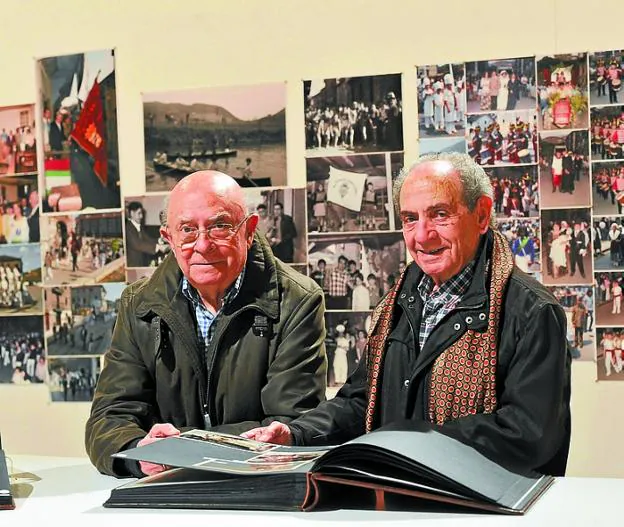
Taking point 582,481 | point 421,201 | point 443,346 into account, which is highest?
point 421,201

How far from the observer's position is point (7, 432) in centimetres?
477

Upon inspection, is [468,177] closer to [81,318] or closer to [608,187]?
[608,187]

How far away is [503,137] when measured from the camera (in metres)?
4.08

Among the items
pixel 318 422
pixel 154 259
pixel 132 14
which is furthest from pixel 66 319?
pixel 318 422

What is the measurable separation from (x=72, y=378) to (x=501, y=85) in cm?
219

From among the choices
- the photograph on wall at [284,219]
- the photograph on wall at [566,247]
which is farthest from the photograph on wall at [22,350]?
the photograph on wall at [566,247]

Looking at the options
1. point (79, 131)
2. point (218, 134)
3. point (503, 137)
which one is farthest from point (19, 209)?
point (503, 137)

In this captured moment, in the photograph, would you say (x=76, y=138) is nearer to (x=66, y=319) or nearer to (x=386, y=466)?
(x=66, y=319)

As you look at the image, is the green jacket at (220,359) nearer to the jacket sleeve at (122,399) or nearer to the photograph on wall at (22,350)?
the jacket sleeve at (122,399)

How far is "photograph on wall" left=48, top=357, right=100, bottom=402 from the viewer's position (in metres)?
4.65

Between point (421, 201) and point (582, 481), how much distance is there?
2.52 feet

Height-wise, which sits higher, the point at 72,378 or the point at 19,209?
the point at 19,209

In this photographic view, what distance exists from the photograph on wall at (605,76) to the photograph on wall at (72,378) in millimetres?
Result: 2337

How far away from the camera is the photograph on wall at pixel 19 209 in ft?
15.5
